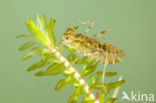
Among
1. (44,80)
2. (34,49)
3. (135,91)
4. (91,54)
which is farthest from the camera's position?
(135,91)

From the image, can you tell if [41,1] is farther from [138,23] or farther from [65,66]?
[65,66]

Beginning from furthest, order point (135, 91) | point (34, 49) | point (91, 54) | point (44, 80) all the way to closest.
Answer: point (135, 91) → point (44, 80) → point (91, 54) → point (34, 49)

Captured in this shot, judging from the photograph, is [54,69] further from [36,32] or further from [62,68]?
[36,32]

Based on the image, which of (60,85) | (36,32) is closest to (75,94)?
(60,85)

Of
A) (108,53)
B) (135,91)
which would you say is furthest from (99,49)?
(135,91)

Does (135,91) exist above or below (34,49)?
below

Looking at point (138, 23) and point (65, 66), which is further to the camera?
point (138, 23)

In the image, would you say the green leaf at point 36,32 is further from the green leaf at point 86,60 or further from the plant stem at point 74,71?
the green leaf at point 86,60

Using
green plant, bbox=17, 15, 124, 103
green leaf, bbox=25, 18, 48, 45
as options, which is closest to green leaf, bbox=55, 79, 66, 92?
green plant, bbox=17, 15, 124, 103

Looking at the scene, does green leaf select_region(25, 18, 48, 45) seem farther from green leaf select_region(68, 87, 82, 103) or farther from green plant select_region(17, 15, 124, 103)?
green leaf select_region(68, 87, 82, 103)
